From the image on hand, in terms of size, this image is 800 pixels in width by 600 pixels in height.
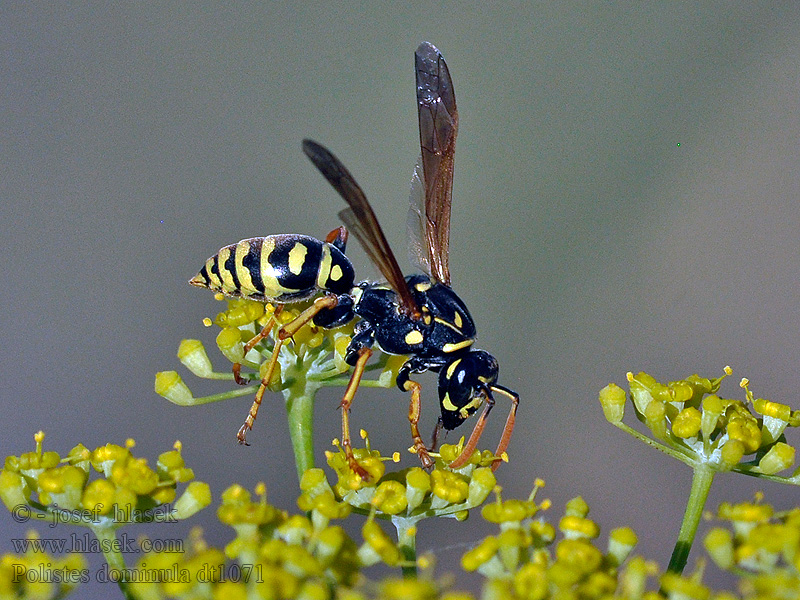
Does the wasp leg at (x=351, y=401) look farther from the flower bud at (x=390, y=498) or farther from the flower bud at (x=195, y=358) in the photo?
the flower bud at (x=195, y=358)

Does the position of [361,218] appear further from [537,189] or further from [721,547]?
[537,189]

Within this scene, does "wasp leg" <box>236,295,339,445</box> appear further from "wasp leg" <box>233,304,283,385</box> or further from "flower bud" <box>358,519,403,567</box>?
"flower bud" <box>358,519,403,567</box>

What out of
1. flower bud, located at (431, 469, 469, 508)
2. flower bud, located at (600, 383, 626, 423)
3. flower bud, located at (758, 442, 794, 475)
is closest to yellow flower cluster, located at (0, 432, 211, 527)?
flower bud, located at (431, 469, 469, 508)

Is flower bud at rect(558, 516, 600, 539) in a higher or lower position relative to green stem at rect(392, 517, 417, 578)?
higher

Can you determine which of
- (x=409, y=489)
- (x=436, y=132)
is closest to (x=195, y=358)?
(x=409, y=489)

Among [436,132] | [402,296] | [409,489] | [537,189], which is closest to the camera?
[409,489]

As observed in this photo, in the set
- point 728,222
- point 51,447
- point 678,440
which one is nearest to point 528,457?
point 728,222
